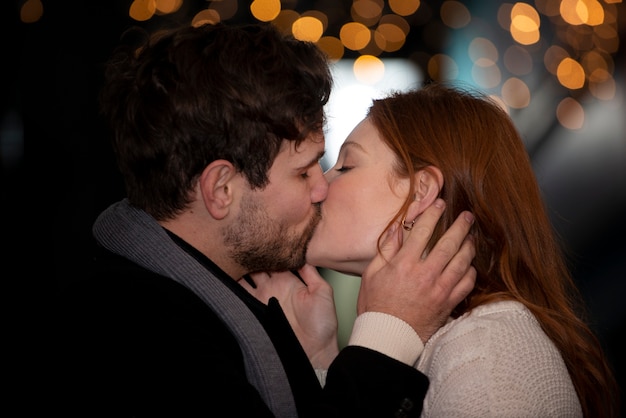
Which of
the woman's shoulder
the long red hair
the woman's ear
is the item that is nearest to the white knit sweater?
the woman's shoulder

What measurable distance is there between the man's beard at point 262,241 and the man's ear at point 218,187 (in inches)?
1.6

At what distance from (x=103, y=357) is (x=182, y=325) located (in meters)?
0.14

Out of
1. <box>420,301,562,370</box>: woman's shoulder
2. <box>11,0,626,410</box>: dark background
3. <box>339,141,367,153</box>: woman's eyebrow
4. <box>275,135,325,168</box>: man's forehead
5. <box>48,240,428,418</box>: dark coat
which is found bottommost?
<box>11,0,626,410</box>: dark background

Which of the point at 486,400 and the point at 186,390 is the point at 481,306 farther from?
the point at 186,390

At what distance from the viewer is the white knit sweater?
4.55ft

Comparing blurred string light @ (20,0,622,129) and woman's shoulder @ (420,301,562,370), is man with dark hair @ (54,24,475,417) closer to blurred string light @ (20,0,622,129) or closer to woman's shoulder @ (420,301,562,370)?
woman's shoulder @ (420,301,562,370)

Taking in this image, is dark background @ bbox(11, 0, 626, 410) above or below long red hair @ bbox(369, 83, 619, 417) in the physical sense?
below

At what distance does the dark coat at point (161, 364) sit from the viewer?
1242 millimetres

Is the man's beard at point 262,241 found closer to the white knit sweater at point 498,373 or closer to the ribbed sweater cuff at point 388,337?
the ribbed sweater cuff at point 388,337

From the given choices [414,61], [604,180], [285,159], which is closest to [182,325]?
[285,159]

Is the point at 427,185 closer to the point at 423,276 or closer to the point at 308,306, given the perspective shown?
the point at 423,276

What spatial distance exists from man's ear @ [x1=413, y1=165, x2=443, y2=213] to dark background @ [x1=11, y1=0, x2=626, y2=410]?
136 cm

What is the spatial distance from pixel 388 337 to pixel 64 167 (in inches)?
81.2

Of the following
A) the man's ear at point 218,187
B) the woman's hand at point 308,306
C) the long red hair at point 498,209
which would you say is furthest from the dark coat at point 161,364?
the woman's hand at point 308,306
